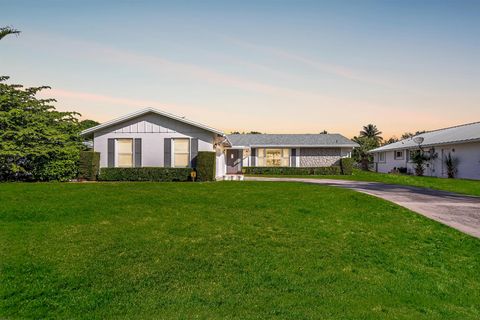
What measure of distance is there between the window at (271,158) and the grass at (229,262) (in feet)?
78.9

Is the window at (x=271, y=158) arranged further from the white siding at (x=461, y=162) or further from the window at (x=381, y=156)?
the window at (x=381, y=156)

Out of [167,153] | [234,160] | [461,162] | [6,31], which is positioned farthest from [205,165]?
[461,162]

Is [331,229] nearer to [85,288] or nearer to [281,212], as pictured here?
[281,212]

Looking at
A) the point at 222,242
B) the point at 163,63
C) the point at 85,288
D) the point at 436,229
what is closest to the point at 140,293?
the point at 85,288

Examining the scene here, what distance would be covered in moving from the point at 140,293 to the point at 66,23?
48.2ft

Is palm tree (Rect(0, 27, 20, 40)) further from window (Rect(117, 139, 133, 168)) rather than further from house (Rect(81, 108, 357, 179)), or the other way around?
window (Rect(117, 139, 133, 168))

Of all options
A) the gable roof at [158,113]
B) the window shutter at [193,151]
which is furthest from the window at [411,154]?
the window shutter at [193,151]

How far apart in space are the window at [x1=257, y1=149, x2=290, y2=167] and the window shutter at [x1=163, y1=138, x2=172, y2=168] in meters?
16.0

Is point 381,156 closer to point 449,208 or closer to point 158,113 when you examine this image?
point 158,113

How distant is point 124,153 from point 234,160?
1523 cm

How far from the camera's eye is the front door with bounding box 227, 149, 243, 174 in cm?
3478

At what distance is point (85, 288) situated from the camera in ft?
17.5

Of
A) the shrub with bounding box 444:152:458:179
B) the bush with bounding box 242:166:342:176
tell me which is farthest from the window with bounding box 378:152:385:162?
the bush with bounding box 242:166:342:176

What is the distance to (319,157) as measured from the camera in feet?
115
